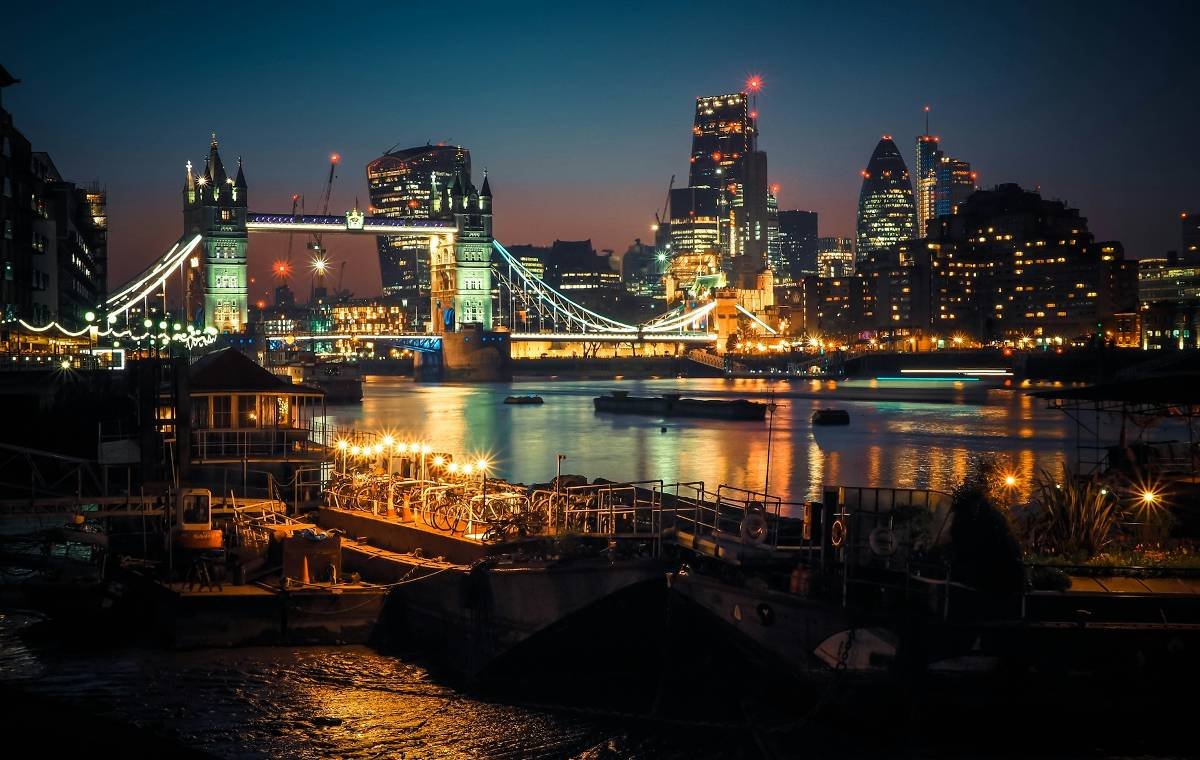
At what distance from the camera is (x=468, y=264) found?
511 feet

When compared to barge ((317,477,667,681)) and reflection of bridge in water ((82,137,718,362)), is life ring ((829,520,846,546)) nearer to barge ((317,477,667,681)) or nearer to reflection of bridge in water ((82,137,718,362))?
barge ((317,477,667,681))

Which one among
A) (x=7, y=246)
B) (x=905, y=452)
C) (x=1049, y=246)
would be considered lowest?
(x=905, y=452)

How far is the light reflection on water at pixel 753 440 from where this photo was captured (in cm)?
5019

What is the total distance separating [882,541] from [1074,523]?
11.1ft

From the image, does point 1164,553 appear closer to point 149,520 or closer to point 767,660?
point 767,660

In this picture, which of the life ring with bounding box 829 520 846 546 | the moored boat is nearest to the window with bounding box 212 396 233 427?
the life ring with bounding box 829 520 846 546

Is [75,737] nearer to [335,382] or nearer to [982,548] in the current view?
[982,548]

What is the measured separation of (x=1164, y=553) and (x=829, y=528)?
5133mm

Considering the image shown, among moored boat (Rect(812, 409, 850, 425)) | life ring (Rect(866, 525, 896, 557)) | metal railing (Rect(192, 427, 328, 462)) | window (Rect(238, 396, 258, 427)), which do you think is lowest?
moored boat (Rect(812, 409, 850, 425))

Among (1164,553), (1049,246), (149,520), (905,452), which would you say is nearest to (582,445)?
(905,452)

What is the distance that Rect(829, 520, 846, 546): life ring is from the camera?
15703mm

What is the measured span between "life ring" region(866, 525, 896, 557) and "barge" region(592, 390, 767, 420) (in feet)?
223

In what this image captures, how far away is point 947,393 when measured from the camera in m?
127

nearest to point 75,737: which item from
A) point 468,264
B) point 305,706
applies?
point 305,706
